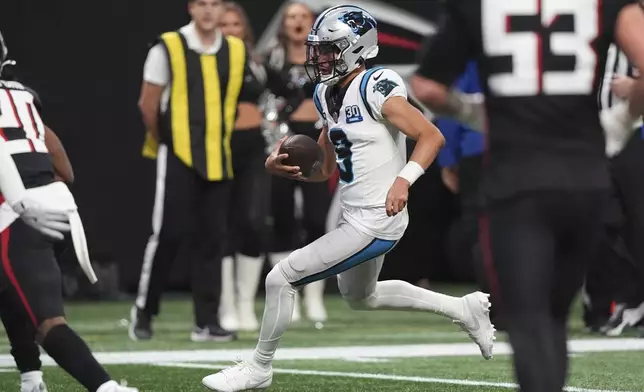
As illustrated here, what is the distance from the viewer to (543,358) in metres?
3.62

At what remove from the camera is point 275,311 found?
5.48 metres

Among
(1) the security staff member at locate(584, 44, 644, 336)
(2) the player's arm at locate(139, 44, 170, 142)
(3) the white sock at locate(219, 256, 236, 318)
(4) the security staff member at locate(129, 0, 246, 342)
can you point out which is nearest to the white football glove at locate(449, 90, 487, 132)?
(1) the security staff member at locate(584, 44, 644, 336)

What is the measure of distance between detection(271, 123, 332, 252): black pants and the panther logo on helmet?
11.1 ft

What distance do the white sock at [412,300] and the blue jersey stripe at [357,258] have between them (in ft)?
1.24

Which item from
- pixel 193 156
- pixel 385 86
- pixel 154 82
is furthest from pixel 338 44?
pixel 154 82

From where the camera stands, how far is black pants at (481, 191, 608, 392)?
11.9 feet

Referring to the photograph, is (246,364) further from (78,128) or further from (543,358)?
(78,128)

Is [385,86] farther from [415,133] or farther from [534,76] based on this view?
[534,76]

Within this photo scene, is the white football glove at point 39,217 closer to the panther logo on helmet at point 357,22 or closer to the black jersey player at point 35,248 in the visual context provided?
the black jersey player at point 35,248

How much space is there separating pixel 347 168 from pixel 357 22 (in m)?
0.59

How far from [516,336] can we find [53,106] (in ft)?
27.5

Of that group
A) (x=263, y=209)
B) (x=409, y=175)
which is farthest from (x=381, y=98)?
(x=263, y=209)

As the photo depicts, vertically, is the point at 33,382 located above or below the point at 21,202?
below

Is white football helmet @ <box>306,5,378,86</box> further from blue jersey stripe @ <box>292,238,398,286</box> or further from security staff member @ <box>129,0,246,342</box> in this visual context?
security staff member @ <box>129,0,246,342</box>
